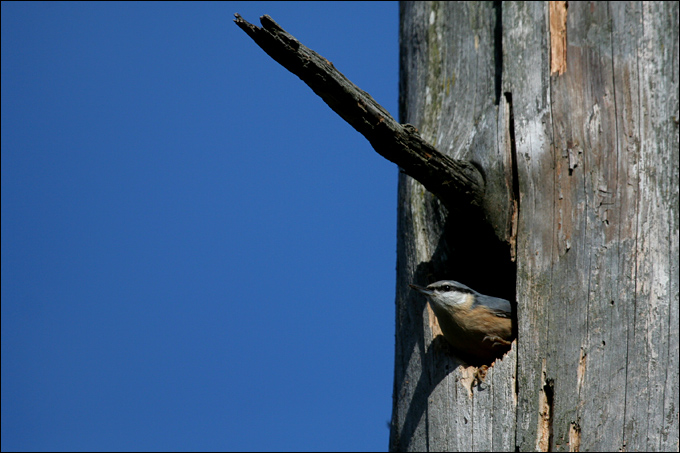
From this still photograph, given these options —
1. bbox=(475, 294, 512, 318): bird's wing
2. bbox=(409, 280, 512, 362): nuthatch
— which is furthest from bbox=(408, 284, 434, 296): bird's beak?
bbox=(475, 294, 512, 318): bird's wing

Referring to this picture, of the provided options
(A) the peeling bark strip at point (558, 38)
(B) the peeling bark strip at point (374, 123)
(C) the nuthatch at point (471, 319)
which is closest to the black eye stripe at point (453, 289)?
(C) the nuthatch at point (471, 319)

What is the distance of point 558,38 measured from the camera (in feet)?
11.0

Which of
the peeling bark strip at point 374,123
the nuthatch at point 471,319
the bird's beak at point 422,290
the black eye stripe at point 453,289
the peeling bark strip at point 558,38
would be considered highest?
the peeling bark strip at point 558,38

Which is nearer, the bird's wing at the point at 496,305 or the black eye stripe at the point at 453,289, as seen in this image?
the black eye stripe at the point at 453,289

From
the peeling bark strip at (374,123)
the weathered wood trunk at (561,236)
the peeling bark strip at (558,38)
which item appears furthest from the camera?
the peeling bark strip at (558,38)

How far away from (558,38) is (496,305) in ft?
4.59

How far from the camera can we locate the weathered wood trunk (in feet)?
9.00

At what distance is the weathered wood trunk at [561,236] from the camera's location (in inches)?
108

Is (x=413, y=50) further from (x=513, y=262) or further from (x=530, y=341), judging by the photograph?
(x=530, y=341)

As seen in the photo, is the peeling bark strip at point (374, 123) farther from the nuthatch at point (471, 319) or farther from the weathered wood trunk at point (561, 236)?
the nuthatch at point (471, 319)

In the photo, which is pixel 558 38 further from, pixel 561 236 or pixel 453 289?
pixel 453 289

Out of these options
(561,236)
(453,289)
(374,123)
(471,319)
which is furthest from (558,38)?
(471,319)

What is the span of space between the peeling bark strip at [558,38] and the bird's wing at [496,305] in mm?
1233

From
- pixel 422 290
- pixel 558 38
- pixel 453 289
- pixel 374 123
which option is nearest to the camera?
pixel 374 123
